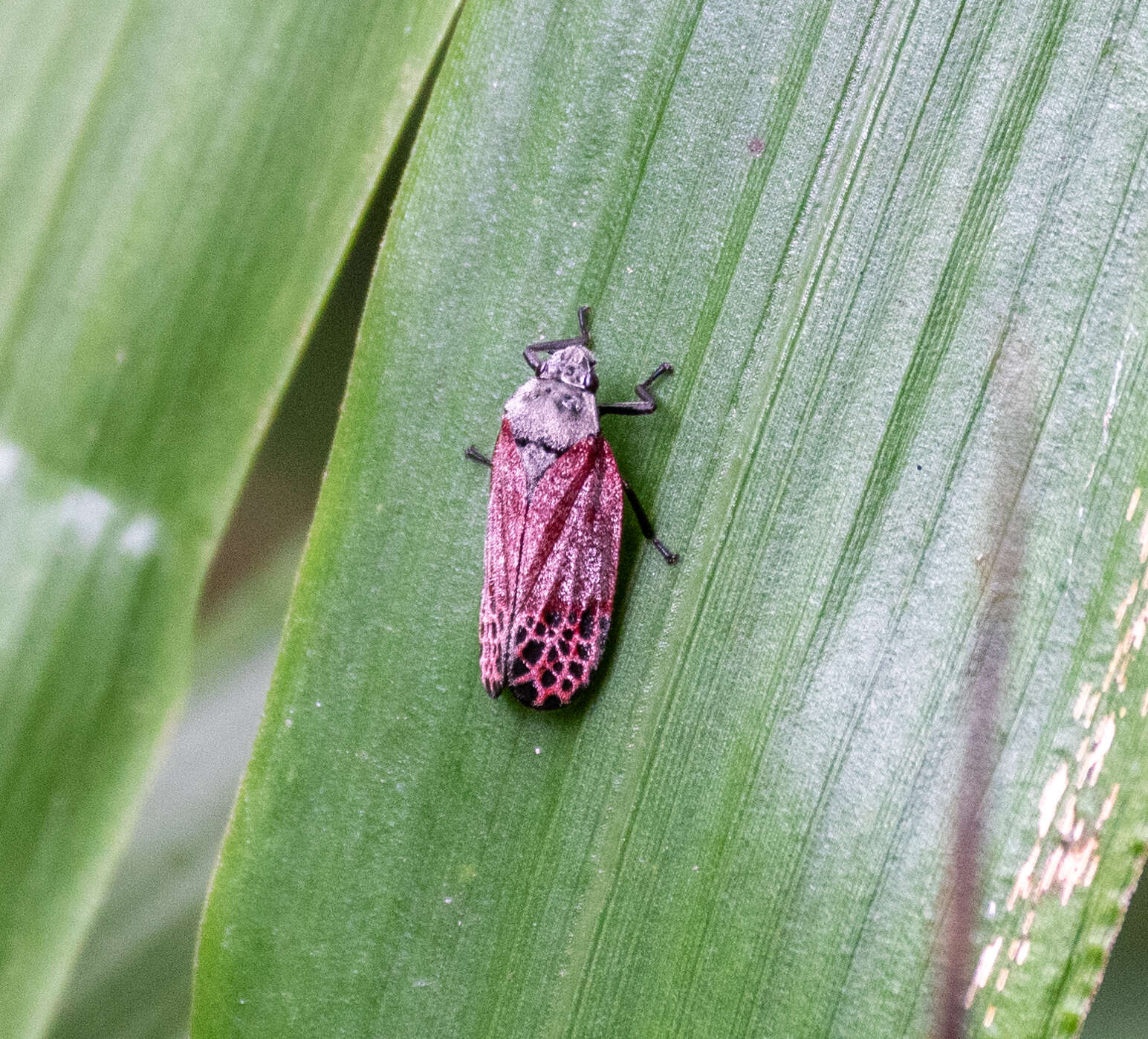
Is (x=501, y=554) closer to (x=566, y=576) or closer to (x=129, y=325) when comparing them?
(x=566, y=576)

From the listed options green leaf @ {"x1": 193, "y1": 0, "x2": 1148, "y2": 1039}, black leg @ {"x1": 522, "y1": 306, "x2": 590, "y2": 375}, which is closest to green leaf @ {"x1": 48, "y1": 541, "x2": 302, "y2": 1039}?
green leaf @ {"x1": 193, "y1": 0, "x2": 1148, "y2": 1039}

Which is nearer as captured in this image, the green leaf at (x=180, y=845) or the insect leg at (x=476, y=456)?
the insect leg at (x=476, y=456)

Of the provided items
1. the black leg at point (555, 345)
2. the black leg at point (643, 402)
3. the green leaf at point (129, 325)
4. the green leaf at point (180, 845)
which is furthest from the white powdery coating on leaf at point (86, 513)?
the black leg at point (643, 402)

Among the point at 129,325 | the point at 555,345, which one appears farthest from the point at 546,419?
the point at 129,325

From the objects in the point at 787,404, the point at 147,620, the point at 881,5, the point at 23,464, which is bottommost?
the point at 147,620

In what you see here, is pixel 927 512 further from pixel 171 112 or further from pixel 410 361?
pixel 171 112

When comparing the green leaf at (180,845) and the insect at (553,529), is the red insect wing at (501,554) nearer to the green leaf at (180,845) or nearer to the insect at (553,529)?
the insect at (553,529)

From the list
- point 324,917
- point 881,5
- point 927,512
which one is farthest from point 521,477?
point 881,5
